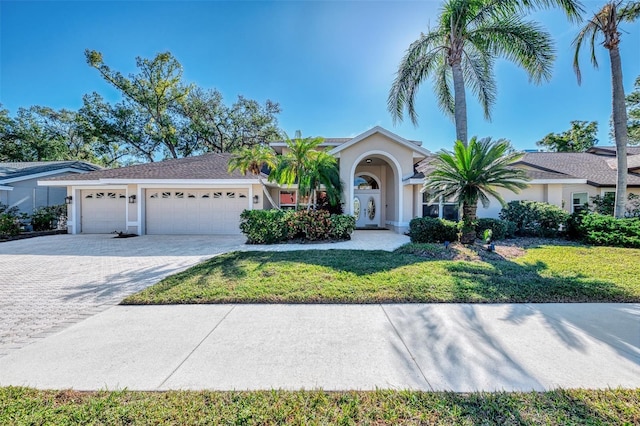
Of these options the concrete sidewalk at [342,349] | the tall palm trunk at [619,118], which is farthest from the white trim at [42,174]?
the tall palm trunk at [619,118]

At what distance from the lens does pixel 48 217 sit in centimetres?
1620

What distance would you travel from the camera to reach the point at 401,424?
88.7 inches

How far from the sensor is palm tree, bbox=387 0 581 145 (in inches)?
436

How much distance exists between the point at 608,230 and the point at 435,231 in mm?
6488

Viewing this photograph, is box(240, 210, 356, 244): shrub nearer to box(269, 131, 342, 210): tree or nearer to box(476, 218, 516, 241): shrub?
box(269, 131, 342, 210): tree

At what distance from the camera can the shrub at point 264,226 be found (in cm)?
1166

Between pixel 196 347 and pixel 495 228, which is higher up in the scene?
pixel 495 228

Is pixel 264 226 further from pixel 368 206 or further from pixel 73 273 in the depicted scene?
pixel 368 206

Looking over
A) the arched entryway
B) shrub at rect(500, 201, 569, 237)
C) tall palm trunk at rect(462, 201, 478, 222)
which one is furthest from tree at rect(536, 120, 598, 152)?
tall palm trunk at rect(462, 201, 478, 222)

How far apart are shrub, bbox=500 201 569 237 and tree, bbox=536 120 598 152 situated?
75.1 feet

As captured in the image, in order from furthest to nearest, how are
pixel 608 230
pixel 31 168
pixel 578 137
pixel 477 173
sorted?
1. pixel 578 137
2. pixel 31 168
3. pixel 608 230
4. pixel 477 173

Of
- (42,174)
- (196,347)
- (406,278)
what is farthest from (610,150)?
(42,174)

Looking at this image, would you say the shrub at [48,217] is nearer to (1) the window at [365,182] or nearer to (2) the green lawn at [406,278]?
(2) the green lawn at [406,278]

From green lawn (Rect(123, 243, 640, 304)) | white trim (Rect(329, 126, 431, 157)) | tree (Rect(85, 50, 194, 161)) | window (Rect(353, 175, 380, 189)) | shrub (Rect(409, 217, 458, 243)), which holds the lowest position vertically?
green lawn (Rect(123, 243, 640, 304))
